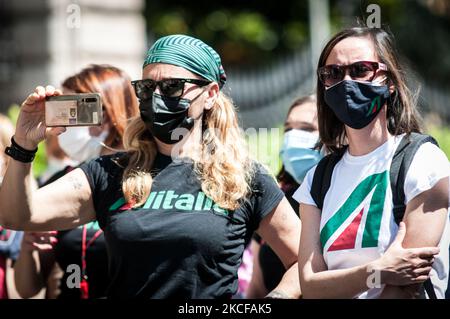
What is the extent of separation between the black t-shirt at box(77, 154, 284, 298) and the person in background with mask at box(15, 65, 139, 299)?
709mm

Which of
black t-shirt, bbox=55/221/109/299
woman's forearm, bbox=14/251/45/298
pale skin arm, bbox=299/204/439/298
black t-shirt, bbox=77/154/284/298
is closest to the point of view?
pale skin arm, bbox=299/204/439/298

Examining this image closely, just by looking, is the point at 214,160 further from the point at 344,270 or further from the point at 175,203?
the point at 344,270

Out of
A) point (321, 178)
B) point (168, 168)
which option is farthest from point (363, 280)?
point (168, 168)

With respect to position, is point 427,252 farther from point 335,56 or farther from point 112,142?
point 112,142

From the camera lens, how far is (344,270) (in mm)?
2979

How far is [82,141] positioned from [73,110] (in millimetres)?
1090

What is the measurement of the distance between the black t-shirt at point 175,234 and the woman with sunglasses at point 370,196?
0.29 meters

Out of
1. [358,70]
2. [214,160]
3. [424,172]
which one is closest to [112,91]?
[214,160]

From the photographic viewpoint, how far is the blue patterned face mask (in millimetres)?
4227

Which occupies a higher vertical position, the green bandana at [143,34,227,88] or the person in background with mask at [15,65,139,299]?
the green bandana at [143,34,227,88]

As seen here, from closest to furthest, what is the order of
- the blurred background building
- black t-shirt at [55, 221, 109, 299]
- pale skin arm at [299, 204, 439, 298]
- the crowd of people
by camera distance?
1. pale skin arm at [299, 204, 439, 298]
2. the crowd of people
3. black t-shirt at [55, 221, 109, 299]
4. the blurred background building

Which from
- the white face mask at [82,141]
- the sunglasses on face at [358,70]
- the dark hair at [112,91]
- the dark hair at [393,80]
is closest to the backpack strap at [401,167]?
the dark hair at [393,80]

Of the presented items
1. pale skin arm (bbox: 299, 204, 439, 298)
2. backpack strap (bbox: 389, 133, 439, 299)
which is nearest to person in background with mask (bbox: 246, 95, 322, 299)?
pale skin arm (bbox: 299, 204, 439, 298)

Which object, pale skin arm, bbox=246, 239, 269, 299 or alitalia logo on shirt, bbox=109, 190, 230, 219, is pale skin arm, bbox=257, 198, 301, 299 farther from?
pale skin arm, bbox=246, 239, 269, 299
